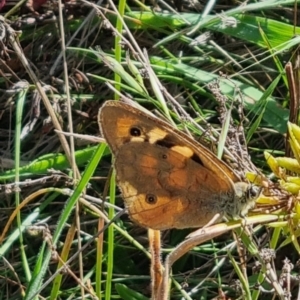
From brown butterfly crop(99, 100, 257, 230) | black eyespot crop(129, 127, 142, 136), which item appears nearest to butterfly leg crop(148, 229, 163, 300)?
brown butterfly crop(99, 100, 257, 230)

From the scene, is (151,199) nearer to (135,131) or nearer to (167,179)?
(167,179)

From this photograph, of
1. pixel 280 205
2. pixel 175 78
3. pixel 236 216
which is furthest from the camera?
pixel 175 78

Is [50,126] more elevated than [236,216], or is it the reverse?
[236,216]

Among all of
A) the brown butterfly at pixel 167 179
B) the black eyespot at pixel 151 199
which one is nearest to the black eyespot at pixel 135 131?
the brown butterfly at pixel 167 179

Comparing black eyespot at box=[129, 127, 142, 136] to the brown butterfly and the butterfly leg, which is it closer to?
the brown butterfly

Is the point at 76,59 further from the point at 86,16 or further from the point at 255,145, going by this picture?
the point at 255,145

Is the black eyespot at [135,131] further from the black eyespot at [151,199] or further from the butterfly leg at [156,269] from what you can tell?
the butterfly leg at [156,269]

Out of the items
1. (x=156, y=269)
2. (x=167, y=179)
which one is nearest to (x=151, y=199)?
(x=167, y=179)

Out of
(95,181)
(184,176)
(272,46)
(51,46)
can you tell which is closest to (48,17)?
(51,46)
